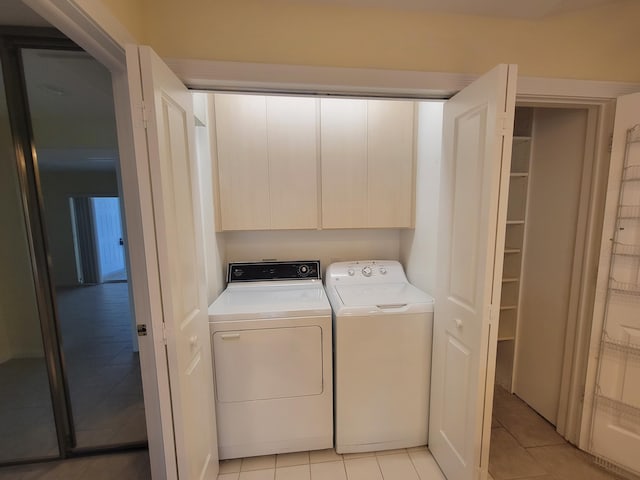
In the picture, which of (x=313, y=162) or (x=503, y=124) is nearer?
(x=503, y=124)

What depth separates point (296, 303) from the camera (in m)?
1.75

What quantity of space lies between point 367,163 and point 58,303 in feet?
9.16

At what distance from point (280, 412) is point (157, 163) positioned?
5.05ft

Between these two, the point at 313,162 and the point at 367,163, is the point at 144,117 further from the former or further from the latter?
the point at 367,163

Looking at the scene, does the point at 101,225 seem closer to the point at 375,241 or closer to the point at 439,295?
the point at 375,241

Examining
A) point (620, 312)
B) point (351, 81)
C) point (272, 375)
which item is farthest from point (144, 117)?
point (620, 312)

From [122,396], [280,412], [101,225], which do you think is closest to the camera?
[280,412]

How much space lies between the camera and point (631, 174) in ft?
5.02

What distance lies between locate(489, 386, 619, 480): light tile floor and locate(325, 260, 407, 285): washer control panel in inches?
48.2

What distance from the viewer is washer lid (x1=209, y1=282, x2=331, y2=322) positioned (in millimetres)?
1630

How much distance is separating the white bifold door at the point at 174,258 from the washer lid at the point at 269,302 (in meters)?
0.21

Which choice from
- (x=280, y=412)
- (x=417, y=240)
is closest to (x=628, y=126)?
(x=417, y=240)

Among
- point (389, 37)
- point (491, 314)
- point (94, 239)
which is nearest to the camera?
point (491, 314)

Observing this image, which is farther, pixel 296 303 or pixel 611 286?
pixel 296 303
